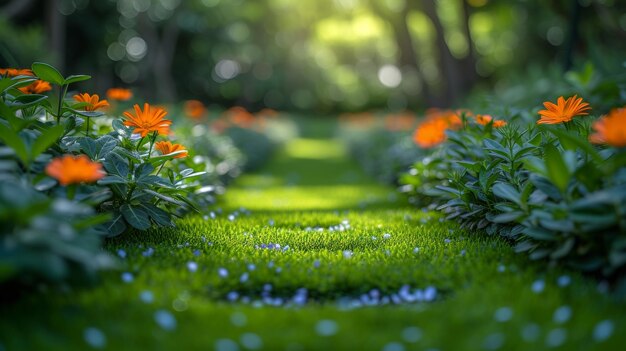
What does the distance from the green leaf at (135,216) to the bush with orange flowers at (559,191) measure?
72.2 inches

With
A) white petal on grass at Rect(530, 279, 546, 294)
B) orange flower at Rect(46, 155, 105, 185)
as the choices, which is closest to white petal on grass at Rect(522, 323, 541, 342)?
Answer: white petal on grass at Rect(530, 279, 546, 294)

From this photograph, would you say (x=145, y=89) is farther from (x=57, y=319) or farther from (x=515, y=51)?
(x=57, y=319)

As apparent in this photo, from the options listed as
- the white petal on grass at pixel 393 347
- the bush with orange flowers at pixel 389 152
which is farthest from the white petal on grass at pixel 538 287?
the bush with orange flowers at pixel 389 152

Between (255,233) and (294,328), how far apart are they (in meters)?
1.57

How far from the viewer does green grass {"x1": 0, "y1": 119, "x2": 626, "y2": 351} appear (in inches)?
72.2

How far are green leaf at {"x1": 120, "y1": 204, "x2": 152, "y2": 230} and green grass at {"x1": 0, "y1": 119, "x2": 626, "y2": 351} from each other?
0.11m

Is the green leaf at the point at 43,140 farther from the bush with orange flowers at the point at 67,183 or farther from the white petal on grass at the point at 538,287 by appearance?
the white petal on grass at the point at 538,287

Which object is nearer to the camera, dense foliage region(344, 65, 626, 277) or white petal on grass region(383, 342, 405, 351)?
white petal on grass region(383, 342, 405, 351)

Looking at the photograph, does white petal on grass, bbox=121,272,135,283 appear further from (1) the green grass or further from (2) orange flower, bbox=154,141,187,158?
(2) orange flower, bbox=154,141,187,158

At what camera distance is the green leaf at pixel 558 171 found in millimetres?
2344

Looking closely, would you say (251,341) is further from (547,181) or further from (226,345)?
(547,181)

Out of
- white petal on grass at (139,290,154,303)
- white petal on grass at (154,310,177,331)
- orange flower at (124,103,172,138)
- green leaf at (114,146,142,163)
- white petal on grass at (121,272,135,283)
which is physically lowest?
white petal on grass at (154,310,177,331)

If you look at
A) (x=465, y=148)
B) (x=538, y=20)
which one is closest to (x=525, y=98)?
(x=465, y=148)

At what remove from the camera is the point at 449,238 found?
3.27 m
